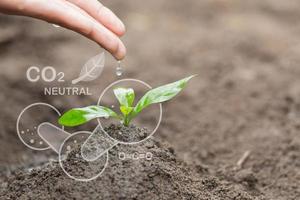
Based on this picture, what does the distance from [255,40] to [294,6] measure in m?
0.64

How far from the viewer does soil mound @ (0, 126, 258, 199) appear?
1.69 meters

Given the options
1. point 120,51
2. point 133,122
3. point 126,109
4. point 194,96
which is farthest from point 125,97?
point 194,96

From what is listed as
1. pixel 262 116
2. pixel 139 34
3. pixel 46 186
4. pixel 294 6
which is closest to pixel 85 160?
pixel 46 186

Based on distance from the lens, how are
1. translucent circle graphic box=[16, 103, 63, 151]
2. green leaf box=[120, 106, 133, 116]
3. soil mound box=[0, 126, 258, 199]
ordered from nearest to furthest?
soil mound box=[0, 126, 258, 199]
green leaf box=[120, 106, 133, 116]
translucent circle graphic box=[16, 103, 63, 151]

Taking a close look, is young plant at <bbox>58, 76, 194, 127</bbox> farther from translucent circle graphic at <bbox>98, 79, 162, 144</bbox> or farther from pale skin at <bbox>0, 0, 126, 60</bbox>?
pale skin at <bbox>0, 0, 126, 60</bbox>

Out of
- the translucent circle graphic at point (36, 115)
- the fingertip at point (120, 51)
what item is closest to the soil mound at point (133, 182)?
the fingertip at point (120, 51)

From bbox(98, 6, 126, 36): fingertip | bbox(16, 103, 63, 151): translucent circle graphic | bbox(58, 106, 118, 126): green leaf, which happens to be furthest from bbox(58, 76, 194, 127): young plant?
bbox(16, 103, 63, 151): translucent circle graphic

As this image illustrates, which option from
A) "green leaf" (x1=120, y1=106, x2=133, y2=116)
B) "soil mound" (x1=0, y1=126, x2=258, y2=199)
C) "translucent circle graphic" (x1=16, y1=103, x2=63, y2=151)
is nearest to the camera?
"soil mound" (x1=0, y1=126, x2=258, y2=199)

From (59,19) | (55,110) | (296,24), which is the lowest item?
(55,110)

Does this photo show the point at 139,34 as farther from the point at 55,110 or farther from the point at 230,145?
the point at 230,145

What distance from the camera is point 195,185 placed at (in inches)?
75.4

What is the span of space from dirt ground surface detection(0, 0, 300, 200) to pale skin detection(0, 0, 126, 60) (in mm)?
359

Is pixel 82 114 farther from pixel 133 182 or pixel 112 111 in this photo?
pixel 133 182

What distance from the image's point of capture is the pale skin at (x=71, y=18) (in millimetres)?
1714
